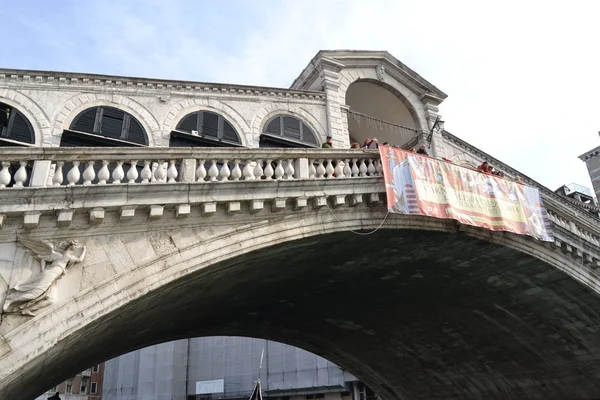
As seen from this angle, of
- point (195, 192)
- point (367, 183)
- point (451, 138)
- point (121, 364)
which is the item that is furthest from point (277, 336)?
point (121, 364)

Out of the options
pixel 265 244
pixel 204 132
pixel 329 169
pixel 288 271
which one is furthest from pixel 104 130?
pixel 288 271

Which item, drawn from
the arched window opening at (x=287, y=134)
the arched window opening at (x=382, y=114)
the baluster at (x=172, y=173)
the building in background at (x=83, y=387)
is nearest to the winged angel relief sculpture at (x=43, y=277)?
the baluster at (x=172, y=173)

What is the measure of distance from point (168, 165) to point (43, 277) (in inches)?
129

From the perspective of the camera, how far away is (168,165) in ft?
34.2

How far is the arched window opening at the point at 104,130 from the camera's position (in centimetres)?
1232

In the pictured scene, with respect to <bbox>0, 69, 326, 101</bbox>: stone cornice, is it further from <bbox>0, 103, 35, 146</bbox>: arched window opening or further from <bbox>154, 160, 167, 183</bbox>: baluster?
<bbox>154, 160, 167, 183</bbox>: baluster

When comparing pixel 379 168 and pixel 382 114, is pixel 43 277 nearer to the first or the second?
pixel 379 168

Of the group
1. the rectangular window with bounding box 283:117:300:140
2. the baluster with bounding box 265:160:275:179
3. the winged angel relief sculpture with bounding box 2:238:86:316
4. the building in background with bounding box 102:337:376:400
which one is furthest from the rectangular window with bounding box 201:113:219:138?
the building in background with bounding box 102:337:376:400

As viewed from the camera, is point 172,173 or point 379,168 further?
point 379,168

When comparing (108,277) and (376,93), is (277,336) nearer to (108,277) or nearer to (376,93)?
(376,93)

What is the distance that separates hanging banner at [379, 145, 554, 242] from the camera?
1247 centimetres

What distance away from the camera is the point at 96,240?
30.0 feet

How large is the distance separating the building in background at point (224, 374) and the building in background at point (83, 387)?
6789mm

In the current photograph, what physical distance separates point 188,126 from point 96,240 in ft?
17.7
